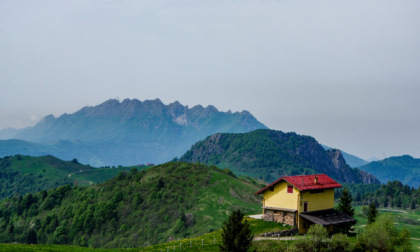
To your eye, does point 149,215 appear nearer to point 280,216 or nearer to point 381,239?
point 280,216

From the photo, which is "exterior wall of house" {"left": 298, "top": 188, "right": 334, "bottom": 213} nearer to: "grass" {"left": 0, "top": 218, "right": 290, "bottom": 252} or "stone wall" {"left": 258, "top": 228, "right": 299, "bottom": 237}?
"stone wall" {"left": 258, "top": 228, "right": 299, "bottom": 237}

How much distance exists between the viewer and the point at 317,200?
85438 millimetres

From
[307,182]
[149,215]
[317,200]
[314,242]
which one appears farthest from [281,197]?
[149,215]

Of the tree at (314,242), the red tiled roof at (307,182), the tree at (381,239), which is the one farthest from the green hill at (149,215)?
the tree at (314,242)

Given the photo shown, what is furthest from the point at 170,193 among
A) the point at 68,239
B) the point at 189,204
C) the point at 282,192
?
the point at 282,192

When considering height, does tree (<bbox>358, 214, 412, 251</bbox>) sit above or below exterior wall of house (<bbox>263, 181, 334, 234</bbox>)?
below

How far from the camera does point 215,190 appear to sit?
187m

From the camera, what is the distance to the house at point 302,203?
3194 inches

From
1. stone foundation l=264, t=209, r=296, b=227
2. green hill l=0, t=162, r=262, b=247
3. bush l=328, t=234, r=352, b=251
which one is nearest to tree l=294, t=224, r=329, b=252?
bush l=328, t=234, r=352, b=251

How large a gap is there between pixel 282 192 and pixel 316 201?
765 cm

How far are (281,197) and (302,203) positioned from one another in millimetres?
4794

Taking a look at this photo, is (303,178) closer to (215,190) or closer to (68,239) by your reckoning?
(215,190)

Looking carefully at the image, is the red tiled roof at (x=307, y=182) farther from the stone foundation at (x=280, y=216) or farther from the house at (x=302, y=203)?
the stone foundation at (x=280, y=216)

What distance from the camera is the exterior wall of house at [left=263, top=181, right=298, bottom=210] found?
82000 mm
